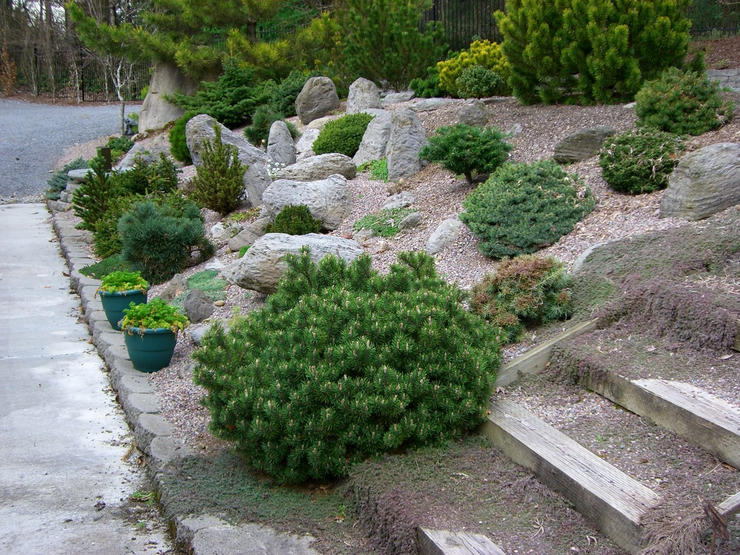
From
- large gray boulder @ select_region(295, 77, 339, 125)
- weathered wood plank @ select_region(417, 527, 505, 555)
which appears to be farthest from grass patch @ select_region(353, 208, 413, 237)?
large gray boulder @ select_region(295, 77, 339, 125)

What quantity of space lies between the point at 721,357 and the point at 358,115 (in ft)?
28.6

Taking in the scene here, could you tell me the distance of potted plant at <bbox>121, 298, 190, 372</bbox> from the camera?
226 inches

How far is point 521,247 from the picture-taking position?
5.80m

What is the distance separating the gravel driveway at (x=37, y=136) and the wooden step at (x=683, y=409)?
51.2ft

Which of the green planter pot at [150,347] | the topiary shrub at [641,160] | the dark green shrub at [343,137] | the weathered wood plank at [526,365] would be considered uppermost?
the topiary shrub at [641,160]

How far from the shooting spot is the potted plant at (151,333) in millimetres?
5738

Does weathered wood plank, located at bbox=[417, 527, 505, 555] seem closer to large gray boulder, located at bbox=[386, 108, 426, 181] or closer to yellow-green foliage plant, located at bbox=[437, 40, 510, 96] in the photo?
large gray boulder, located at bbox=[386, 108, 426, 181]

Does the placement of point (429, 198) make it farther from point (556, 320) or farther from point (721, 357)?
point (721, 357)

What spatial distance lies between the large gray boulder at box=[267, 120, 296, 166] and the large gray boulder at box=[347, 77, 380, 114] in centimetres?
149

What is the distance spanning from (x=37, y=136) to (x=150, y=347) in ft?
58.2

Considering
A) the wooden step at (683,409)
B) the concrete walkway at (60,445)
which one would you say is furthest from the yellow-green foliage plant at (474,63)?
the wooden step at (683,409)

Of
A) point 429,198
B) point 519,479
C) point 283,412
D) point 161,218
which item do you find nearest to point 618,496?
point 519,479

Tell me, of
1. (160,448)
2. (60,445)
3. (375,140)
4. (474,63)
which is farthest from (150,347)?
(474,63)

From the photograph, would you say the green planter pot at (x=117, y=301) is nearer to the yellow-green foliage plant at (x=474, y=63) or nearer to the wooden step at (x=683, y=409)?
the wooden step at (x=683, y=409)
